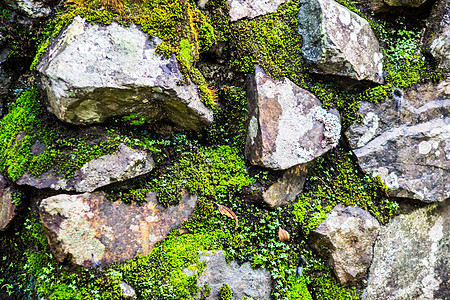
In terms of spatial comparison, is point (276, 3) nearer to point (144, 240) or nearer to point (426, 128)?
point (426, 128)

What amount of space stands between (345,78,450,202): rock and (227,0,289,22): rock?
1.77 m

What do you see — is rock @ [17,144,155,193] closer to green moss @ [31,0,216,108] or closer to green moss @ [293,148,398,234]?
green moss @ [31,0,216,108]

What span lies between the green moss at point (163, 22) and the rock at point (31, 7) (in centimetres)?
22

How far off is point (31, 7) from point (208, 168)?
268 centimetres

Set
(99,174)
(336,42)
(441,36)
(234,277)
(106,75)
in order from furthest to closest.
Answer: (441,36) < (336,42) < (234,277) < (99,174) < (106,75)

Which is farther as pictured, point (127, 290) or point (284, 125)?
point (284, 125)

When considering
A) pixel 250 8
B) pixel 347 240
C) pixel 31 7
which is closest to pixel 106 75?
pixel 31 7

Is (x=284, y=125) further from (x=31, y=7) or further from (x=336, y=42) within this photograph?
(x=31, y=7)

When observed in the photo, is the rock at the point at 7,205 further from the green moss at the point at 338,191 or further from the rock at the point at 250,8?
the rock at the point at 250,8

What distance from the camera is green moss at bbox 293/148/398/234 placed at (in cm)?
398

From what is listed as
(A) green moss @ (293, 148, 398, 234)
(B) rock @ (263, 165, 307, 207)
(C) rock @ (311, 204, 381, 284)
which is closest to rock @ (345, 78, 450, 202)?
→ (A) green moss @ (293, 148, 398, 234)

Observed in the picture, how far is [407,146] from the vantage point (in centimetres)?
Result: 420

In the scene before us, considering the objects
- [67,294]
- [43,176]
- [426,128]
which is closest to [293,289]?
[67,294]

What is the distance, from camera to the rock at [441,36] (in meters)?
4.40
